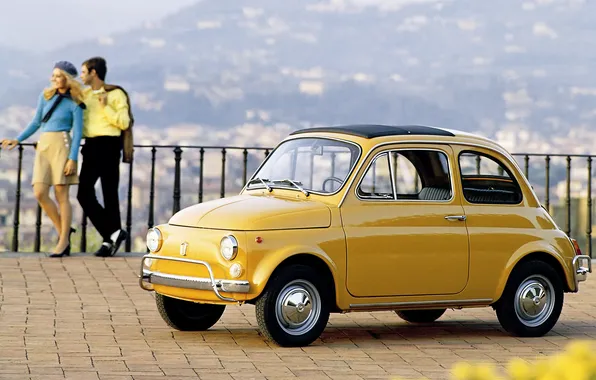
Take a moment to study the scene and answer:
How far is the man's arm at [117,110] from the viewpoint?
495 inches

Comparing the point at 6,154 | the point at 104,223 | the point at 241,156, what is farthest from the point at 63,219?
the point at 241,156

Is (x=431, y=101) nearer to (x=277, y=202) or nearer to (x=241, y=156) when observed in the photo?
(x=241, y=156)

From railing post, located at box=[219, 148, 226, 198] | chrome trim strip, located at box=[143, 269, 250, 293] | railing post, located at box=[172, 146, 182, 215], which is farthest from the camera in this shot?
railing post, located at box=[219, 148, 226, 198]

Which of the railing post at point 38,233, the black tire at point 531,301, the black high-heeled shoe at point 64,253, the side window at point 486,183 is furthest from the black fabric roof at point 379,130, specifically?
the railing post at point 38,233

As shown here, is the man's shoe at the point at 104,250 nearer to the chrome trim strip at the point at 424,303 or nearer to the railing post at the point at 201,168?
the railing post at the point at 201,168

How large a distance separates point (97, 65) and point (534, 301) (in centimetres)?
608

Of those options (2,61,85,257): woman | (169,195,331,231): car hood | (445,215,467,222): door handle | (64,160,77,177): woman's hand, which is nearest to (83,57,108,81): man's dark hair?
(2,61,85,257): woman

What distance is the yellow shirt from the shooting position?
12.6m

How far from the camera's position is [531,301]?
27.4 ft

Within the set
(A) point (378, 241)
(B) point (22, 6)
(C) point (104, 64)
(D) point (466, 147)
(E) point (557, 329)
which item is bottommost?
(E) point (557, 329)

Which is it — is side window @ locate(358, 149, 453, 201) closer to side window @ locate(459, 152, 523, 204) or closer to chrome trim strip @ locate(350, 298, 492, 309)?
side window @ locate(459, 152, 523, 204)

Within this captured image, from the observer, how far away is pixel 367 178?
804 centimetres

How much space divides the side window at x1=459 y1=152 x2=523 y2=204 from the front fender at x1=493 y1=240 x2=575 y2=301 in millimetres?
378

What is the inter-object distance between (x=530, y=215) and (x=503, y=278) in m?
0.55
